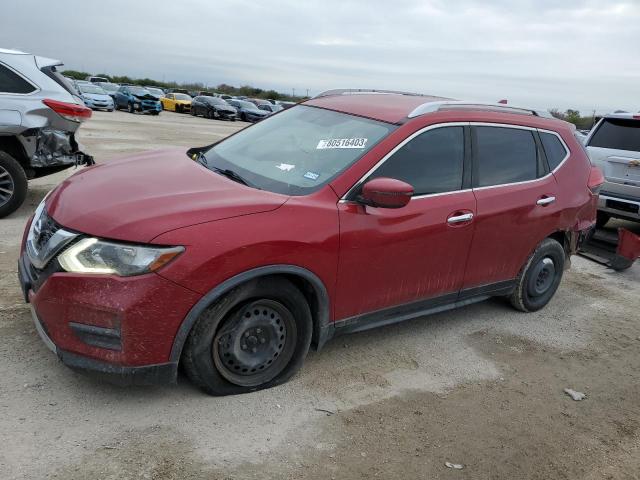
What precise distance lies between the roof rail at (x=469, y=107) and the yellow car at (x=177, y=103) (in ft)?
118

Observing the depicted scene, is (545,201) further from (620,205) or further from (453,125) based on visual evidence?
(620,205)

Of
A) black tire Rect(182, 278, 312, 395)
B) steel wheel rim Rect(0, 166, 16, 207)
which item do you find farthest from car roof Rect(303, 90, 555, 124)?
steel wheel rim Rect(0, 166, 16, 207)

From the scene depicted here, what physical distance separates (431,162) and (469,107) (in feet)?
2.17

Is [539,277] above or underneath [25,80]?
underneath

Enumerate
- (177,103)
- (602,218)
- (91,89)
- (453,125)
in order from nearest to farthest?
1. (453,125)
2. (602,218)
3. (91,89)
4. (177,103)

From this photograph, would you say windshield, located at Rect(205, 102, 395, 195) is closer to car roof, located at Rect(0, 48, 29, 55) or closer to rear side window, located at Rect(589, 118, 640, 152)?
car roof, located at Rect(0, 48, 29, 55)

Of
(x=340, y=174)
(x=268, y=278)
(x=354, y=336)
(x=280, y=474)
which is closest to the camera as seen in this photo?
(x=280, y=474)

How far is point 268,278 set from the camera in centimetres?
310

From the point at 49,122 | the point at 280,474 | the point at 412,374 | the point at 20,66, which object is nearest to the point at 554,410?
the point at 412,374

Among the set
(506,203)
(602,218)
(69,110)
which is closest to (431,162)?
(506,203)

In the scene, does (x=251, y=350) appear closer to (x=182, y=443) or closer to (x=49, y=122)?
(x=182, y=443)

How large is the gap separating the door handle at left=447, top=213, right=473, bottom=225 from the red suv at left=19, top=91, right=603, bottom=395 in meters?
0.01

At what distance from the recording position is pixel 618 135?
25.8 feet

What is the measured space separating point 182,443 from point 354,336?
5.65ft
